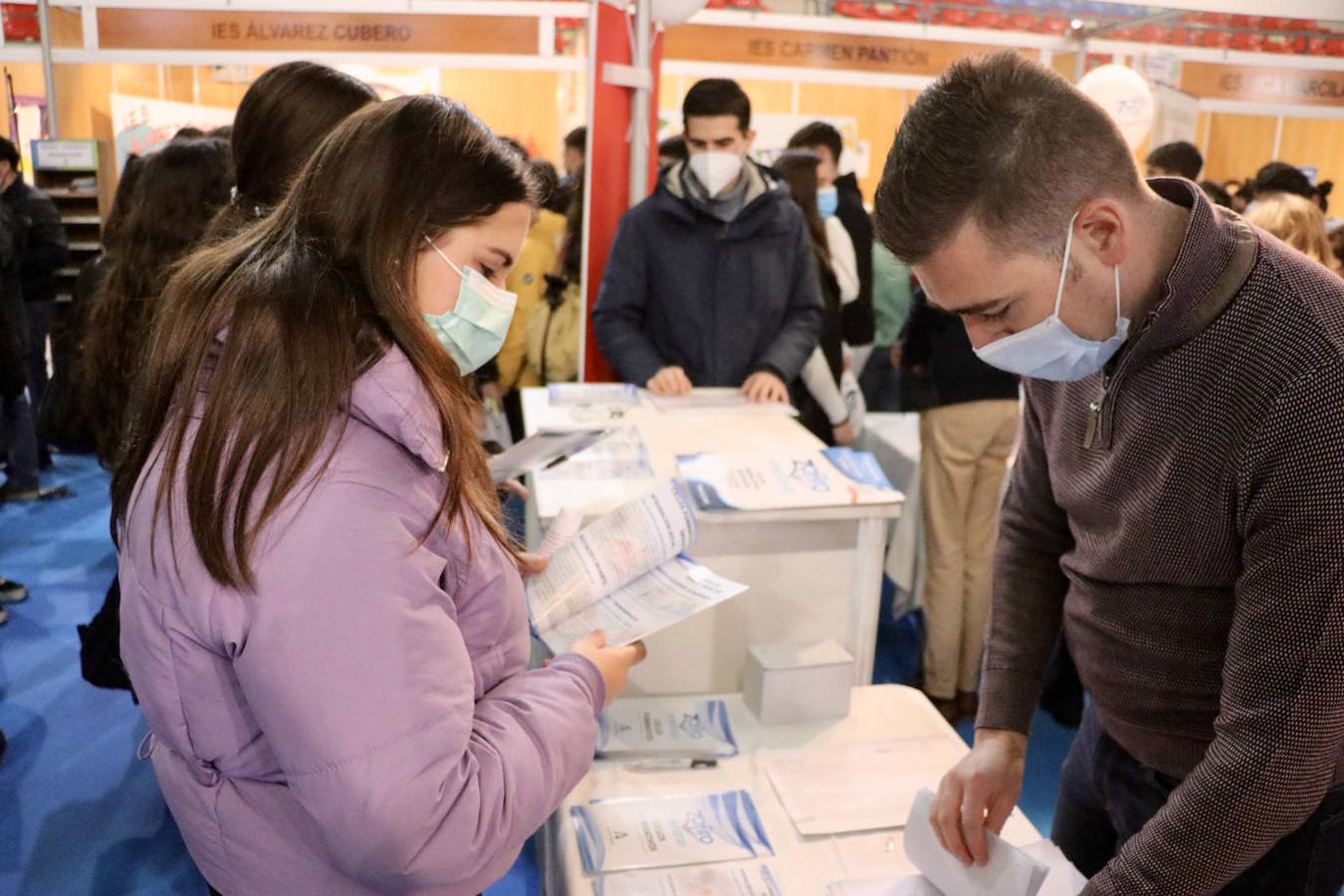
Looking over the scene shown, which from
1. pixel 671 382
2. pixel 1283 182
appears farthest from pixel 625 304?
pixel 1283 182

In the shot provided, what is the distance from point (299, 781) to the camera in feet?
2.60

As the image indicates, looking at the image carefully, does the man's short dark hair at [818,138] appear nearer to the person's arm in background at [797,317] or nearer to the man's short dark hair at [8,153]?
the person's arm in background at [797,317]

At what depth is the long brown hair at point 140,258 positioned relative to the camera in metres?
1.86

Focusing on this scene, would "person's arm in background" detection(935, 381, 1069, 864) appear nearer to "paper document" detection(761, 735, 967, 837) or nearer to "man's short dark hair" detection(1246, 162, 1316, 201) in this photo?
"paper document" detection(761, 735, 967, 837)

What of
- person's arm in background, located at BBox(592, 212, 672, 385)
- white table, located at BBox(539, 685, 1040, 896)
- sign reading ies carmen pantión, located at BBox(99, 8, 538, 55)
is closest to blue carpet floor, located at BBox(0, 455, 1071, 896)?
white table, located at BBox(539, 685, 1040, 896)

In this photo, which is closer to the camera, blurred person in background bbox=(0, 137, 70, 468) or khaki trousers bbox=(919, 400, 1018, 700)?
khaki trousers bbox=(919, 400, 1018, 700)

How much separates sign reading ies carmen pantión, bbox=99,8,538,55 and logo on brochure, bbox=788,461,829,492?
18.0 ft

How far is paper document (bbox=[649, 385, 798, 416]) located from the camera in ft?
8.25

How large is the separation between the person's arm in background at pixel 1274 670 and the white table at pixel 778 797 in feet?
1.18

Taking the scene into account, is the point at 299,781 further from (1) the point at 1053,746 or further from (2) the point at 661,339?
(1) the point at 1053,746

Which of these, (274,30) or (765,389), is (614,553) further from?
(274,30)

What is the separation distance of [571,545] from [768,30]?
6598 mm

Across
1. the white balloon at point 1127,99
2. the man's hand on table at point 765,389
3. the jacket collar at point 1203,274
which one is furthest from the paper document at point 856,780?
the white balloon at point 1127,99

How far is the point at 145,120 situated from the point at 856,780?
23.0ft
